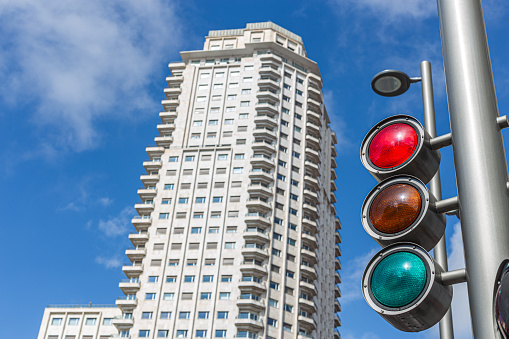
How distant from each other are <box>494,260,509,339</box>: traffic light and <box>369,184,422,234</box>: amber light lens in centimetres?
80

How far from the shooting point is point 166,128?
91.5 m

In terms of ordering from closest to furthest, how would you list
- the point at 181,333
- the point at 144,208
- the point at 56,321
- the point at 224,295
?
the point at 181,333 → the point at 224,295 → the point at 144,208 → the point at 56,321

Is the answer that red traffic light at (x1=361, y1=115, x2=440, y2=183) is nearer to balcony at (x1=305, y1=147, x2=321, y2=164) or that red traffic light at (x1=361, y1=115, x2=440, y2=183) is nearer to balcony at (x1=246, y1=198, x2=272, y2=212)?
balcony at (x1=246, y1=198, x2=272, y2=212)

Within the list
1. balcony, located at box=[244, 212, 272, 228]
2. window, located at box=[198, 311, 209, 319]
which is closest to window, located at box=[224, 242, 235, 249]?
balcony, located at box=[244, 212, 272, 228]

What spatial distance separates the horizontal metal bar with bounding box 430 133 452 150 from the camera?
3936mm

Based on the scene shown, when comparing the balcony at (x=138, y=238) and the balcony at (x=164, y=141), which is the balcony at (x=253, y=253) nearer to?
the balcony at (x=138, y=238)

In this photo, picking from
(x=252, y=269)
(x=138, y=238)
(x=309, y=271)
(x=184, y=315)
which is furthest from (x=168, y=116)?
(x=184, y=315)

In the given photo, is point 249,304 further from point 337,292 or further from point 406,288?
point 406,288

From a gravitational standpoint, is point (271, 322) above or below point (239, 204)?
below

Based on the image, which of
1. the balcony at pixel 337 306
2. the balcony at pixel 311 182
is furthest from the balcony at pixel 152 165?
the balcony at pixel 337 306

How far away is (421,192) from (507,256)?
0.71 m

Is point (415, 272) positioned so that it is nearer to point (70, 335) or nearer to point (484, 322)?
point (484, 322)

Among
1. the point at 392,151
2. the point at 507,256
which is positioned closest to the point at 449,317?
the point at 392,151

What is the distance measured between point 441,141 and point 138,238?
79322 mm
